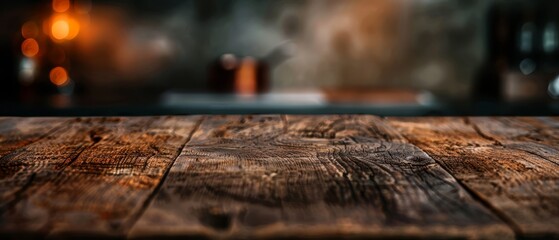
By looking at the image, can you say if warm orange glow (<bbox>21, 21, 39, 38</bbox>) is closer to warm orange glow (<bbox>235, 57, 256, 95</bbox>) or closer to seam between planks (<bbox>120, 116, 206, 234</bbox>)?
warm orange glow (<bbox>235, 57, 256, 95</bbox>)

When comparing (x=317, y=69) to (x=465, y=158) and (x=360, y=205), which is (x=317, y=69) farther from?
(x=360, y=205)

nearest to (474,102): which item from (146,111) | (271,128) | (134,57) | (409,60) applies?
(409,60)

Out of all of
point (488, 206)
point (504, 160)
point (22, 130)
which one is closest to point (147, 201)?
point (488, 206)

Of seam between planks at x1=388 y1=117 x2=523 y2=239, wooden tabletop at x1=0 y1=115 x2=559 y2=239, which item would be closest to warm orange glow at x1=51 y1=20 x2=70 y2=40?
wooden tabletop at x1=0 y1=115 x2=559 y2=239

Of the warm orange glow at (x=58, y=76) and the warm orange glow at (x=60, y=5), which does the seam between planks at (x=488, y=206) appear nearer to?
the warm orange glow at (x=58, y=76)

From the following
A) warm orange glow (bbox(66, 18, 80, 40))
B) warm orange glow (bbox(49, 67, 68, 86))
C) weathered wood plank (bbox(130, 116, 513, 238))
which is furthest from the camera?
warm orange glow (bbox(66, 18, 80, 40))

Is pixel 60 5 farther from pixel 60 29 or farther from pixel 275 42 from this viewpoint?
pixel 275 42

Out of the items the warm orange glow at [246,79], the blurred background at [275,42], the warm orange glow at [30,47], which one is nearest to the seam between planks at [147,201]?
the warm orange glow at [246,79]
